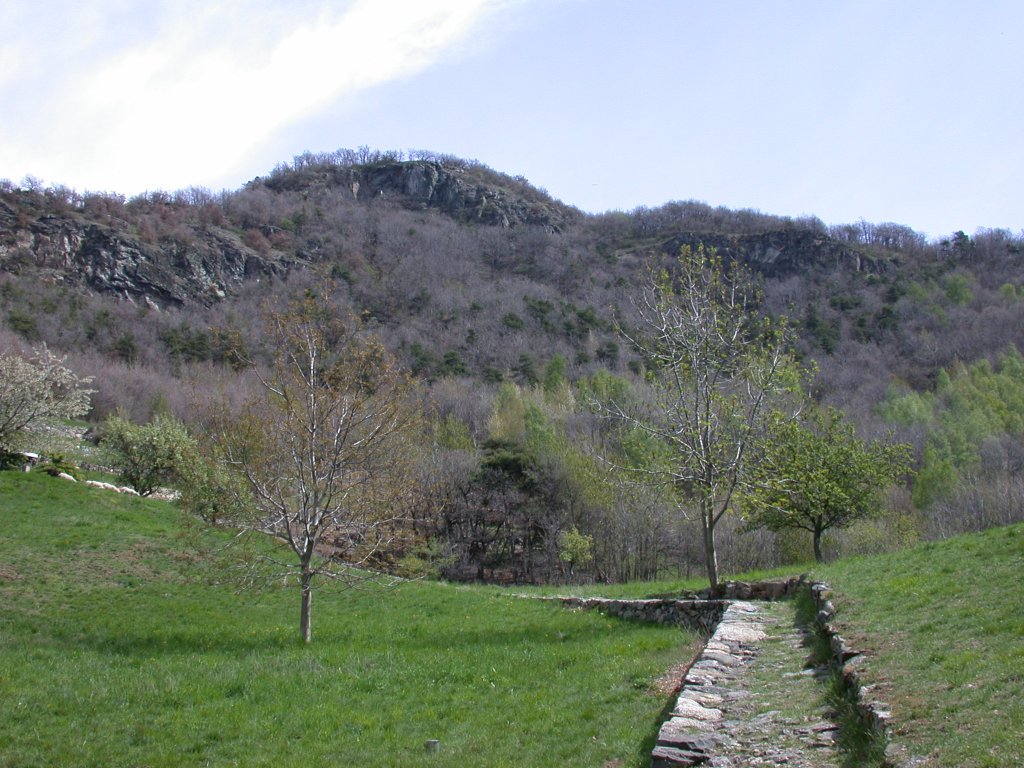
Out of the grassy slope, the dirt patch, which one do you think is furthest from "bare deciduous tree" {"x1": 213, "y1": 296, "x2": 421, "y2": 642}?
the grassy slope

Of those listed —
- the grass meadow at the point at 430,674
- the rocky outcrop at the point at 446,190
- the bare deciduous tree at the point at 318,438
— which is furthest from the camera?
the rocky outcrop at the point at 446,190

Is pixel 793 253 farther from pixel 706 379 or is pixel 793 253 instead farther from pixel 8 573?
pixel 8 573

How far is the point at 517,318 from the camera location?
96062 millimetres

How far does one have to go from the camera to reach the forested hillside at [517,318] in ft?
142

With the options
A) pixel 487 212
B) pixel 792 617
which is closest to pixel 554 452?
pixel 792 617

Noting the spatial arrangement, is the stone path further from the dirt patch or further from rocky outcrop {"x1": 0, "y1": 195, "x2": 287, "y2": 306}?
rocky outcrop {"x1": 0, "y1": 195, "x2": 287, "y2": 306}

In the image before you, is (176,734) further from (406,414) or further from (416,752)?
(406,414)

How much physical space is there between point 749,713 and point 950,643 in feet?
7.79

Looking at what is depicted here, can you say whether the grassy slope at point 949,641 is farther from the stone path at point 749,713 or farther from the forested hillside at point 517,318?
the forested hillside at point 517,318

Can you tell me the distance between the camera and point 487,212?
147 meters

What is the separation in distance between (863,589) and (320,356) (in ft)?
40.6

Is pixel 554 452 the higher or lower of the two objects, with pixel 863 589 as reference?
higher

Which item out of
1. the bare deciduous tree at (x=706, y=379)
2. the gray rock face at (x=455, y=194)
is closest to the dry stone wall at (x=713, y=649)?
the bare deciduous tree at (x=706, y=379)

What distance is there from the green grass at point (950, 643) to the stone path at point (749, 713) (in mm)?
706
